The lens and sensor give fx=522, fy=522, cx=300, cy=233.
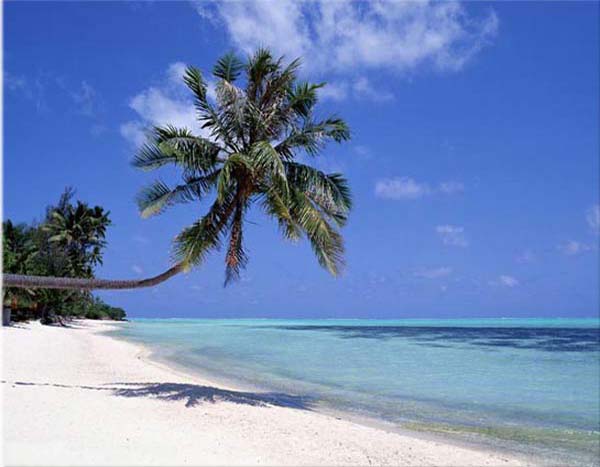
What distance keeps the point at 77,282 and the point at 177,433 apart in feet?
13.8

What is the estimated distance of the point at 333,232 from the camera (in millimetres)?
10164

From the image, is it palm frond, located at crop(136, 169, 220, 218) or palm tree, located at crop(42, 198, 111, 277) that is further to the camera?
palm tree, located at crop(42, 198, 111, 277)

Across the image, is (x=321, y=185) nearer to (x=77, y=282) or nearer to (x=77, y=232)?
(x=77, y=282)

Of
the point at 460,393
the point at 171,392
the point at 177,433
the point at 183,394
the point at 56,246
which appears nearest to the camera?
the point at 177,433

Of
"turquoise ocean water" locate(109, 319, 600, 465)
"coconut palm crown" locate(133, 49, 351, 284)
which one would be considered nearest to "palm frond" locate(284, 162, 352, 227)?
"coconut palm crown" locate(133, 49, 351, 284)

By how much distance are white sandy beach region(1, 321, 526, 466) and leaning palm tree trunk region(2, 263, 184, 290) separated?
180cm

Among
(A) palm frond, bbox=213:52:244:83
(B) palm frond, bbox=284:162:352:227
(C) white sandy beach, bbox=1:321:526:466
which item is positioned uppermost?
(A) palm frond, bbox=213:52:244:83

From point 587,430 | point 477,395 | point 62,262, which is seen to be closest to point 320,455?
point 587,430

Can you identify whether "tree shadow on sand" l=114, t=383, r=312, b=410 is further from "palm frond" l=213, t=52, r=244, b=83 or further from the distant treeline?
the distant treeline

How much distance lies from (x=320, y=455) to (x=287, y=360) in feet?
55.6

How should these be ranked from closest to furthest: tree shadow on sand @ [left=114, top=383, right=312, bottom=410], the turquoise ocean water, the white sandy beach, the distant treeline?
1. the white sandy beach
2. tree shadow on sand @ [left=114, top=383, right=312, bottom=410]
3. the turquoise ocean water
4. the distant treeline

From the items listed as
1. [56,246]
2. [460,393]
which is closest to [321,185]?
[460,393]

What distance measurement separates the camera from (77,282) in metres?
9.64

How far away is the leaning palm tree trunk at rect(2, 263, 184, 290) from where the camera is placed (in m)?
9.55
